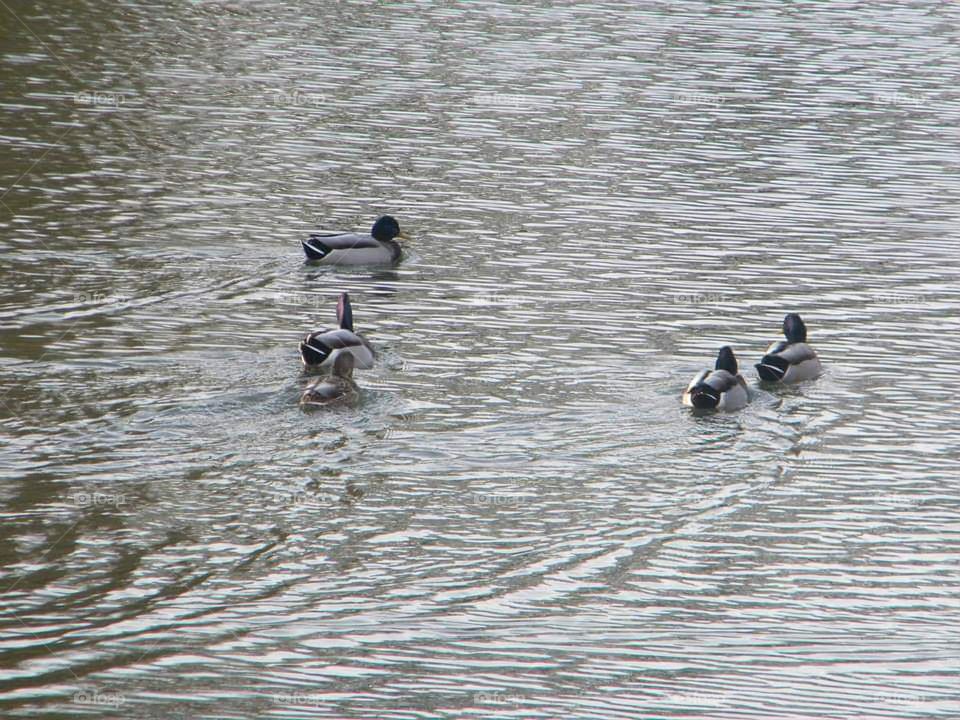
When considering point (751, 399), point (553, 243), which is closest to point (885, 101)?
point (553, 243)

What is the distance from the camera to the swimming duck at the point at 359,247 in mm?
20875

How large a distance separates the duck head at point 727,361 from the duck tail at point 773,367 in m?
0.53

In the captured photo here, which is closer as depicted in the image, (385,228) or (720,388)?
(720,388)

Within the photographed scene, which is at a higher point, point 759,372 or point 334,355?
point 334,355

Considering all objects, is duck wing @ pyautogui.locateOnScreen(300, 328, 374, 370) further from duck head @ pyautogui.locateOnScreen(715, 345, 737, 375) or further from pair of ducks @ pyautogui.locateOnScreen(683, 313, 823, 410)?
duck head @ pyautogui.locateOnScreen(715, 345, 737, 375)

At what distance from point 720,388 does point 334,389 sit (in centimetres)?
376

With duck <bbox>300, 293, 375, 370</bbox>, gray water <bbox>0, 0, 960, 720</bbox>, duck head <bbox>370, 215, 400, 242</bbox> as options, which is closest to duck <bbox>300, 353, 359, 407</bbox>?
duck <bbox>300, 293, 375, 370</bbox>

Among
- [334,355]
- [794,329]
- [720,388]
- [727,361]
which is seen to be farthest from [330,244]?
[720,388]

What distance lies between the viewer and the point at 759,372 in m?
16.8

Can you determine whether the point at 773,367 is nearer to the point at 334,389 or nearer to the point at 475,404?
the point at 475,404

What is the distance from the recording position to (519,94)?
31.5 m

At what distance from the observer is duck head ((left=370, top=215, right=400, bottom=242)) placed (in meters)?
21.4

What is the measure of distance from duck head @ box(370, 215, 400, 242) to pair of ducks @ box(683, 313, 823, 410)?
6.11 m

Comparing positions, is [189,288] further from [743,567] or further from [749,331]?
[743,567]
